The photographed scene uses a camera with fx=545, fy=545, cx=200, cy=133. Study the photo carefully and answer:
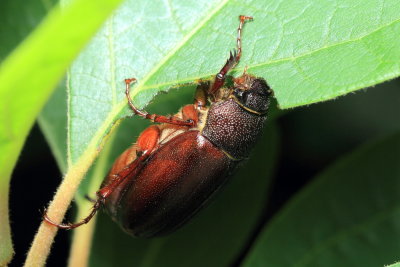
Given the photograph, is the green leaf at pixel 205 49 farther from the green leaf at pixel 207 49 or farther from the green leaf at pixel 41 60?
the green leaf at pixel 41 60

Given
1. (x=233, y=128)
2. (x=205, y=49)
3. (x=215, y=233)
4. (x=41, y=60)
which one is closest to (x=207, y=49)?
(x=205, y=49)

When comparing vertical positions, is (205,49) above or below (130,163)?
above

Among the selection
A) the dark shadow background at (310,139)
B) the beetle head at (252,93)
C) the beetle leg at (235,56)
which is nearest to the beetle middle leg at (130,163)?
the beetle head at (252,93)

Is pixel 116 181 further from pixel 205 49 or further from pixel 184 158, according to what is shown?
pixel 205 49

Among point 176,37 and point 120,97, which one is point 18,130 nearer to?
point 120,97

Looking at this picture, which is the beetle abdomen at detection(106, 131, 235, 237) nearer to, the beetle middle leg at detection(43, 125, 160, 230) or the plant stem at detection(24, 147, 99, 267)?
the beetle middle leg at detection(43, 125, 160, 230)

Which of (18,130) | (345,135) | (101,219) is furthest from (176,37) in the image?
(345,135)
